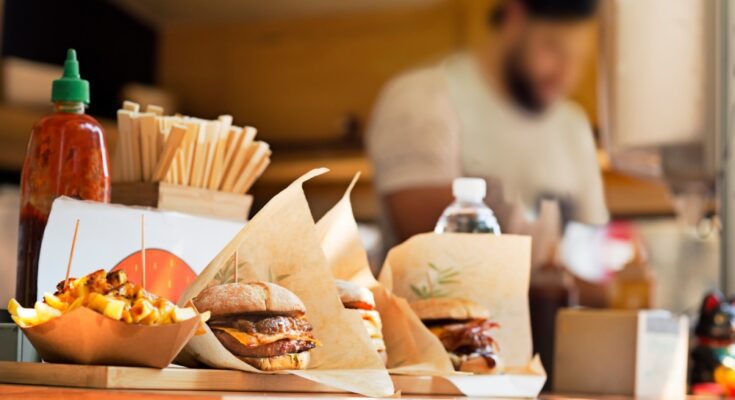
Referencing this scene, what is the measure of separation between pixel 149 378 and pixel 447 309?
49 cm

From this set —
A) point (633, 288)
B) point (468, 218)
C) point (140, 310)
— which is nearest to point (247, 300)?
point (140, 310)

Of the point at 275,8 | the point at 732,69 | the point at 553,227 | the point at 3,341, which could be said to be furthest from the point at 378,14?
the point at 3,341

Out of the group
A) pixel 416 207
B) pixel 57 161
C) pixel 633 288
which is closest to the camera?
pixel 57 161

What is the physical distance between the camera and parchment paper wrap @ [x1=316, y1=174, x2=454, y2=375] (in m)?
1.17

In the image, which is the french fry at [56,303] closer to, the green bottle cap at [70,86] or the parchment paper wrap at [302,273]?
the parchment paper wrap at [302,273]

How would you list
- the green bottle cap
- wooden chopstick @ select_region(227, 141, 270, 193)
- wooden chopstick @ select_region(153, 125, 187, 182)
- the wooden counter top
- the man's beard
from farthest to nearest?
the man's beard < wooden chopstick @ select_region(227, 141, 270, 193) < wooden chopstick @ select_region(153, 125, 187, 182) < the green bottle cap < the wooden counter top

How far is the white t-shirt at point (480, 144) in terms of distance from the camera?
3111mm

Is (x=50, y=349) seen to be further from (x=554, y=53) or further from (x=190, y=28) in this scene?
(x=190, y=28)

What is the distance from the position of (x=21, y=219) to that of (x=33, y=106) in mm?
2993

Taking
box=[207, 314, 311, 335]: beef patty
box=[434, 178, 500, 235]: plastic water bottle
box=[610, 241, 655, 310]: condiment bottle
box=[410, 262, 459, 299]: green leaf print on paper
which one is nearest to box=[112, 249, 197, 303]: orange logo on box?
box=[207, 314, 311, 335]: beef patty

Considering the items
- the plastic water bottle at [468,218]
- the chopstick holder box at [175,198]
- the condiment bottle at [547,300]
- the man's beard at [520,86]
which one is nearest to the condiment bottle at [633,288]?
the man's beard at [520,86]

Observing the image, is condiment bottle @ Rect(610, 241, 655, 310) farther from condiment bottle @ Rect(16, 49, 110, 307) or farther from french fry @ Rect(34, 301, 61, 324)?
french fry @ Rect(34, 301, 61, 324)

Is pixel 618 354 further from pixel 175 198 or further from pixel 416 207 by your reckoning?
pixel 416 207

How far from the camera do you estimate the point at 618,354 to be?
177 centimetres
